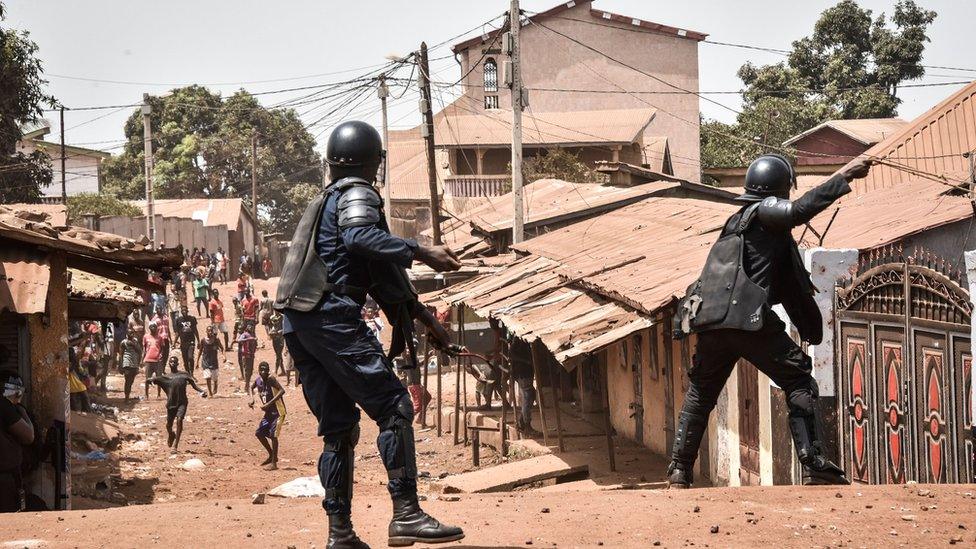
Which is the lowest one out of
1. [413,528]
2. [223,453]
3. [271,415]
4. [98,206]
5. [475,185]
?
[223,453]

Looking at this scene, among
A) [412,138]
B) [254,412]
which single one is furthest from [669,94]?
[254,412]

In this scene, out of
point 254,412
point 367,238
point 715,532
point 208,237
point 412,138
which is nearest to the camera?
point 367,238

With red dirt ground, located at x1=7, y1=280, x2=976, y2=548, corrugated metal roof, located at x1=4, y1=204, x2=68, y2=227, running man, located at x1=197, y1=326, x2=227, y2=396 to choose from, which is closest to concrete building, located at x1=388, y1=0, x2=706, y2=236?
running man, located at x1=197, y1=326, x2=227, y2=396

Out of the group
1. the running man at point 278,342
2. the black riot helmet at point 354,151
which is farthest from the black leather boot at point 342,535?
the running man at point 278,342

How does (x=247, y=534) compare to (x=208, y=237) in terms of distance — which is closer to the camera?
(x=247, y=534)

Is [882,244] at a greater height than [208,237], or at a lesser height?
lesser

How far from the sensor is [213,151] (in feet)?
201

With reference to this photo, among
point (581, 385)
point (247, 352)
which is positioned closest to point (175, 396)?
point (581, 385)

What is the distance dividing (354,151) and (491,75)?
158 ft

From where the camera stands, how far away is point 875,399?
390 inches

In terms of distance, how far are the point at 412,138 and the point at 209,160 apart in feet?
33.3

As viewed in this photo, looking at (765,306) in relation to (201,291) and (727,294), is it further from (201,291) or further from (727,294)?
(201,291)

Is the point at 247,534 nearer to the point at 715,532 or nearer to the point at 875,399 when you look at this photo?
the point at 715,532

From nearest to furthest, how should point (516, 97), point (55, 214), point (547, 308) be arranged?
point (55, 214) → point (547, 308) → point (516, 97)
